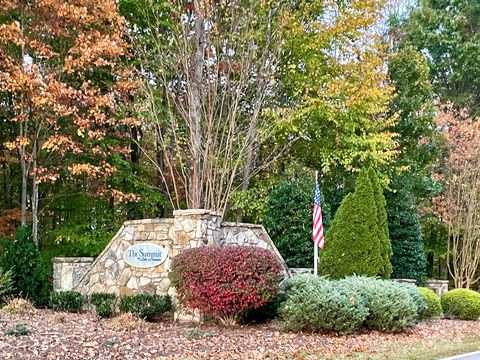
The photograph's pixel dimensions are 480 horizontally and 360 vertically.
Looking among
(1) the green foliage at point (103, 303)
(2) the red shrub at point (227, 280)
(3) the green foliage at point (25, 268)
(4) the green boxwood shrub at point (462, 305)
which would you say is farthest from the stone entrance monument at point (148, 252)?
(4) the green boxwood shrub at point (462, 305)

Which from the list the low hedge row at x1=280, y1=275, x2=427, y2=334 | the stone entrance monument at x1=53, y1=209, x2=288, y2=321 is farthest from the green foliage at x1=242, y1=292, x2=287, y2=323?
the stone entrance monument at x1=53, y1=209, x2=288, y2=321

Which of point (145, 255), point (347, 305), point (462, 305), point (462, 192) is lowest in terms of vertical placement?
point (462, 305)

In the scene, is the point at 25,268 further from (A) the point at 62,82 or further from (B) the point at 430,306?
(B) the point at 430,306

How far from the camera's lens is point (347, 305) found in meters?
7.85

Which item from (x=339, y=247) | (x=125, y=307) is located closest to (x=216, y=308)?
(x=125, y=307)

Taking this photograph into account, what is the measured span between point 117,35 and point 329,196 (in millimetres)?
6646

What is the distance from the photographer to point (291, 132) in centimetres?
1319

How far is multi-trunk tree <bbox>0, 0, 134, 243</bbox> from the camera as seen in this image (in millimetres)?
10938

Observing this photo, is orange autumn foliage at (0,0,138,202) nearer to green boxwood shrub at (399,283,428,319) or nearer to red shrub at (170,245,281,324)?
red shrub at (170,245,281,324)

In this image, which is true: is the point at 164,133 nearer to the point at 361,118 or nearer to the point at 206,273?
the point at 361,118

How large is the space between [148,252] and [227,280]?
2059mm

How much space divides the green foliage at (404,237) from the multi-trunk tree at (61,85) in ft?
24.2

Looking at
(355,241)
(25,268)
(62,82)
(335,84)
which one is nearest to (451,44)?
(335,84)

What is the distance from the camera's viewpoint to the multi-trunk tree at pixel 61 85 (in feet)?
35.9
